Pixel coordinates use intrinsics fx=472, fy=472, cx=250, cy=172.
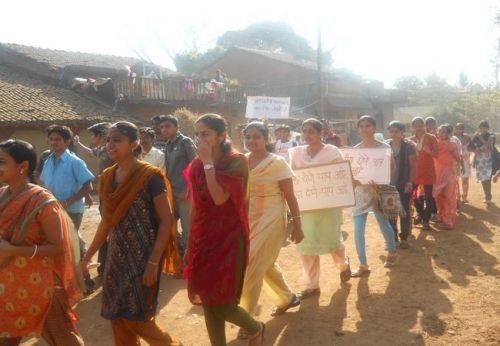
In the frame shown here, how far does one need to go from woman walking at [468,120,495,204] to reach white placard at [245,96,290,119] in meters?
4.86

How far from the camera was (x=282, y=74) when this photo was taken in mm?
33062

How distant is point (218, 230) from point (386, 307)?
2.31 m

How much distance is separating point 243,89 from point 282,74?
10297 mm

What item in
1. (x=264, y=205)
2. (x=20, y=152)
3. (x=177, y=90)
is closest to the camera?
(x=20, y=152)

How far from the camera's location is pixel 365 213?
5.39 metres

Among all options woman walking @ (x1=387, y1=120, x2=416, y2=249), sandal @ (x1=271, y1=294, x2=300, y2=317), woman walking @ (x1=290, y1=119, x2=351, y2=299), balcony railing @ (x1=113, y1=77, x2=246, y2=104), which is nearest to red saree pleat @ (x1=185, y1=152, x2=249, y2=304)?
sandal @ (x1=271, y1=294, x2=300, y2=317)

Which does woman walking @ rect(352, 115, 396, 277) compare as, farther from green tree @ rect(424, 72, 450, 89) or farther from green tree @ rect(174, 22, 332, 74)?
green tree @ rect(424, 72, 450, 89)

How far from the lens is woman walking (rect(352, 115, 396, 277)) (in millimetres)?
5344

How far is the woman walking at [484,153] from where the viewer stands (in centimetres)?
984

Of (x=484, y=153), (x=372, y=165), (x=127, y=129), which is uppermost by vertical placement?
(x=127, y=129)

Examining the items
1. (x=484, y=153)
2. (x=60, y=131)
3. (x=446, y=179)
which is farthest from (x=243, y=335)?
(x=484, y=153)

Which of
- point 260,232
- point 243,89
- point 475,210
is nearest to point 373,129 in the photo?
point 260,232

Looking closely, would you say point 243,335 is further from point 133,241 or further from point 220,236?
point 133,241

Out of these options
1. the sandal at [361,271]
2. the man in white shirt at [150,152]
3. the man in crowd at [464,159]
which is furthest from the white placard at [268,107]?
the sandal at [361,271]
